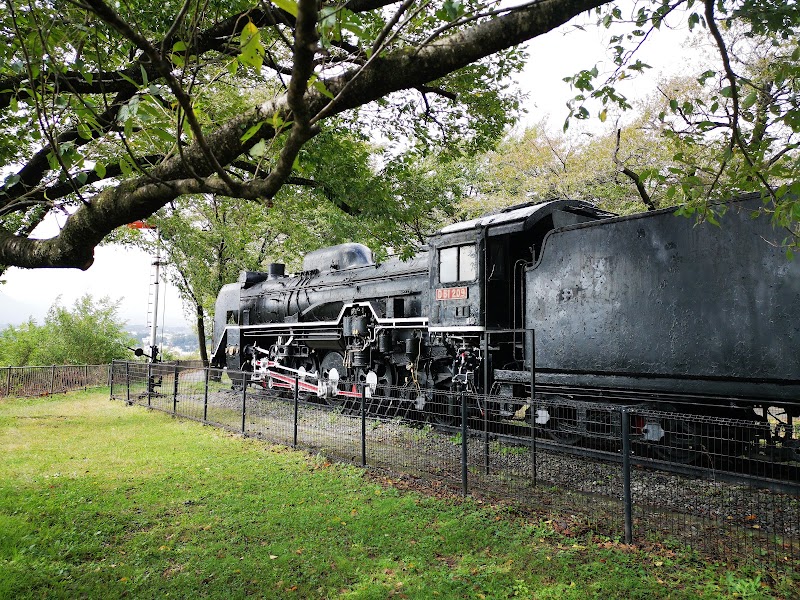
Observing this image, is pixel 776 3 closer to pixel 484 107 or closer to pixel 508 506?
pixel 508 506

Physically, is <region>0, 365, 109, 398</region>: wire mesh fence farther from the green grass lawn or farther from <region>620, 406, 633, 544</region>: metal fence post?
<region>620, 406, 633, 544</region>: metal fence post

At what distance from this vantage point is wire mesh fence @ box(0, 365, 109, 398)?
13312mm

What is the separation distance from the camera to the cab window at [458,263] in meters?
8.36

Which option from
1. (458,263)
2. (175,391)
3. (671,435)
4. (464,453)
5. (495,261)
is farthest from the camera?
(175,391)

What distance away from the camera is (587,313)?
6926mm

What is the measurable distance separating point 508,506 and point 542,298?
3.09 metres

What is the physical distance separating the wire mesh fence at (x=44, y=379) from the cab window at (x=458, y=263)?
35.9ft

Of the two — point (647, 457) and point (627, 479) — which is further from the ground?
point (627, 479)

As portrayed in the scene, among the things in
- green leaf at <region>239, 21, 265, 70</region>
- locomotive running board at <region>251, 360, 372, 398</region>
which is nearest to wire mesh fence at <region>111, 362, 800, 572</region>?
locomotive running board at <region>251, 360, 372, 398</region>

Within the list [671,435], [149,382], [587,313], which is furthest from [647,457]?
[149,382]

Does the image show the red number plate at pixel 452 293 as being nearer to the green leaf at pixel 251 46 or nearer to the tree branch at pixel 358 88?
the tree branch at pixel 358 88

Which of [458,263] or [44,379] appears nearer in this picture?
[458,263]

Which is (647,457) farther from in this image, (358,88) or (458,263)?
(358,88)

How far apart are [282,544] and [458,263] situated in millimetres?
5202
